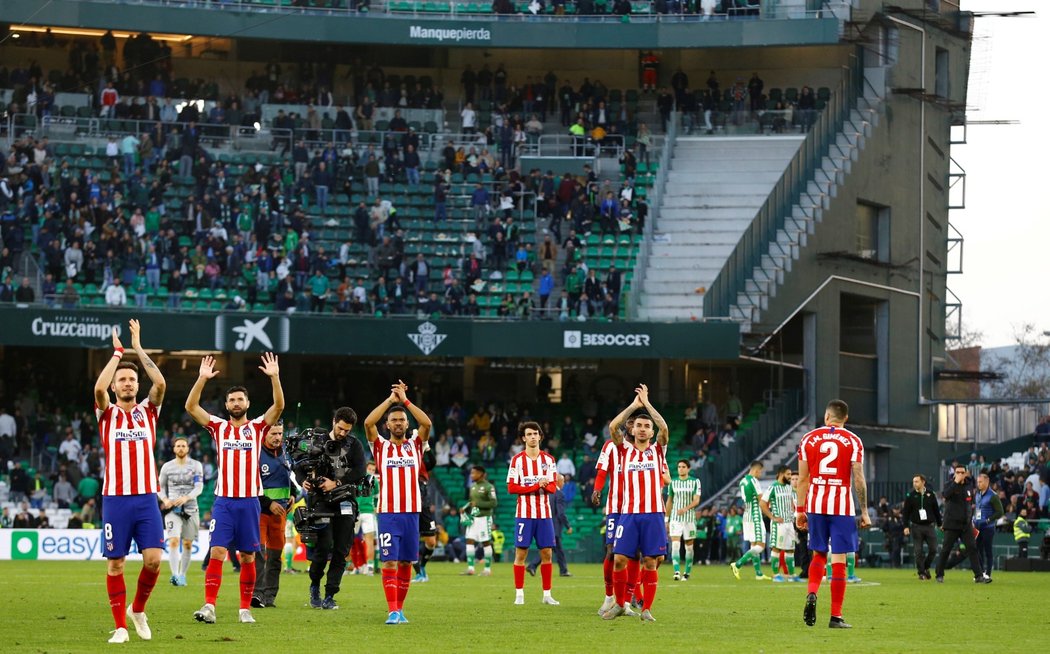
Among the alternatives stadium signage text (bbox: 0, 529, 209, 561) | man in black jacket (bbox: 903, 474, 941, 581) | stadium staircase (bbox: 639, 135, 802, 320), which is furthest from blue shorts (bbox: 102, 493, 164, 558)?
stadium staircase (bbox: 639, 135, 802, 320)

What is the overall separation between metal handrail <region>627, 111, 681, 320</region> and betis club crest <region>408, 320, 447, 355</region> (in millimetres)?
5347

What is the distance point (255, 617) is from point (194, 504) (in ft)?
25.0

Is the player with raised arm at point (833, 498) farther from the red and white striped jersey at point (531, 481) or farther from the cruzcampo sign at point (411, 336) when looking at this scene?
the cruzcampo sign at point (411, 336)

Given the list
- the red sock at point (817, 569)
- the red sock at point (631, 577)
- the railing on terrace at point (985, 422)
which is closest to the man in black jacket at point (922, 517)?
the red sock at point (631, 577)

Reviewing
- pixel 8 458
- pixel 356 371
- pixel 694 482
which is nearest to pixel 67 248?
pixel 8 458

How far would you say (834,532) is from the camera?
17719 millimetres

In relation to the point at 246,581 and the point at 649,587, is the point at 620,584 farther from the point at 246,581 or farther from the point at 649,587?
the point at 246,581

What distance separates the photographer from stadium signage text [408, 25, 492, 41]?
52.7 meters

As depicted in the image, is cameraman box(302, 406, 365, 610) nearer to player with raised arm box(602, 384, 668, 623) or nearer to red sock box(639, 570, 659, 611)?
player with raised arm box(602, 384, 668, 623)

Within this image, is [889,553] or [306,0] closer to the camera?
[889,553]

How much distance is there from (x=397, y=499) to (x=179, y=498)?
28.1 feet

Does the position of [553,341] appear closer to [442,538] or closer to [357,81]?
[442,538]

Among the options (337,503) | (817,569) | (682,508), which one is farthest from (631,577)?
(682,508)

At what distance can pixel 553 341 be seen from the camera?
46.7 metres
